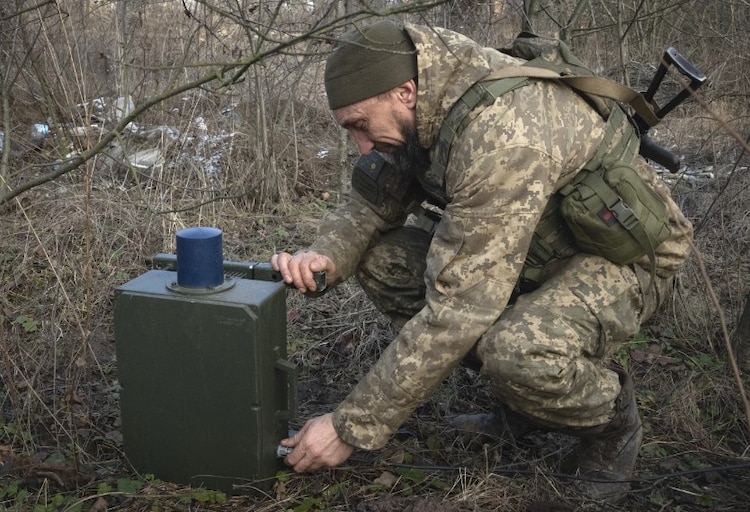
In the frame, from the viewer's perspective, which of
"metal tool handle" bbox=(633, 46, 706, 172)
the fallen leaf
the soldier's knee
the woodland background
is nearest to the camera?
the soldier's knee

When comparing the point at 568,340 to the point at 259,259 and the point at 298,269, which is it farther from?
the point at 259,259

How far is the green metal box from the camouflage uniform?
10.0 inches

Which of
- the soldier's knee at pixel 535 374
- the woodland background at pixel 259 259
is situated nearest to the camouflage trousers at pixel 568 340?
the soldier's knee at pixel 535 374

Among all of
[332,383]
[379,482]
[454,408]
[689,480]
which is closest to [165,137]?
[332,383]

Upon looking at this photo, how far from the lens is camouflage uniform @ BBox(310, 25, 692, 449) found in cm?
210

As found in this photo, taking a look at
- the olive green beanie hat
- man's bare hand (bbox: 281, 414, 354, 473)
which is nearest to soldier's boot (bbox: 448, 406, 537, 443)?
man's bare hand (bbox: 281, 414, 354, 473)

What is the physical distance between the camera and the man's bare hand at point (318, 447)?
7.20 ft

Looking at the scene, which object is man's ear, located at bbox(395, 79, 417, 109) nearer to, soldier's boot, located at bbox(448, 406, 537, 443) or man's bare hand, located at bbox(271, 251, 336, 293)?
man's bare hand, located at bbox(271, 251, 336, 293)

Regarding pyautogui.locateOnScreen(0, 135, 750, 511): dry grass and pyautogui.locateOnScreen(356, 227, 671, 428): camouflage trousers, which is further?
pyautogui.locateOnScreen(0, 135, 750, 511): dry grass

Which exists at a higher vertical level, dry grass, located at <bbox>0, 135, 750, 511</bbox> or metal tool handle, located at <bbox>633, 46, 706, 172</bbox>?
metal tool handle, located at <bbox>633, 46, 706, 172</bbox>

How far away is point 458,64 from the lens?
2.25 m

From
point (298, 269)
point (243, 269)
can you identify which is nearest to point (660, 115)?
point (298, 269)

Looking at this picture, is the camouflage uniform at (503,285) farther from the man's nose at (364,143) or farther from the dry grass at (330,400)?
the dry grass at (330,400)

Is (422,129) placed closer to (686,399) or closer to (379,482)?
(379,482)
